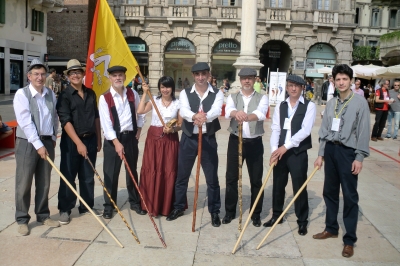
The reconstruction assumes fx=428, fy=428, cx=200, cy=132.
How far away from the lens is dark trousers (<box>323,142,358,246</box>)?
4.46 meters

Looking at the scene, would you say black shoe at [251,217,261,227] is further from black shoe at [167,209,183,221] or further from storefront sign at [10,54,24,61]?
storefront sign at [10,54,24,61]

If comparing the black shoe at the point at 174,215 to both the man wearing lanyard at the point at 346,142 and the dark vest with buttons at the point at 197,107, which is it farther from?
the man wearing lanyard at the point at 346,142

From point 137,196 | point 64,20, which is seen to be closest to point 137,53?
point 64,20

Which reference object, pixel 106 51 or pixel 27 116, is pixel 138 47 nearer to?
pixel 106 51

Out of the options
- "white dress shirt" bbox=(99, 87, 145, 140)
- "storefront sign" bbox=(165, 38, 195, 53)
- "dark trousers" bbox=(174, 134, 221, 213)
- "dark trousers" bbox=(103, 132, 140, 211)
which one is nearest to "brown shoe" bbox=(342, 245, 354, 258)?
"dark trousers" bbox=(174, 134, 221, 213)

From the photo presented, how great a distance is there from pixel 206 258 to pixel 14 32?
81.9ft

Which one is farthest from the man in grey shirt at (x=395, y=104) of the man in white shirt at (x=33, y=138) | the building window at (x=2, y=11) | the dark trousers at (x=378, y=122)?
the building window at (x=2, y=11)

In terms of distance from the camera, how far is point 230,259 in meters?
4.18

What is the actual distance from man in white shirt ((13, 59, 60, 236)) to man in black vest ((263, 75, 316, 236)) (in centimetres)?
256

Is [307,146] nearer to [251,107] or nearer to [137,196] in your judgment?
[251,107]

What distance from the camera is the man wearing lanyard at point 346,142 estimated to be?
14.3 ft

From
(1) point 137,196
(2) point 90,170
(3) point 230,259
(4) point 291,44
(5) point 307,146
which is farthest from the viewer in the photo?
(4) point 291,44

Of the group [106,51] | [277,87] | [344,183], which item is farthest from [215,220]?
[277,87]

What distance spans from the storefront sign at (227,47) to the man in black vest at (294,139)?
1101 inches
